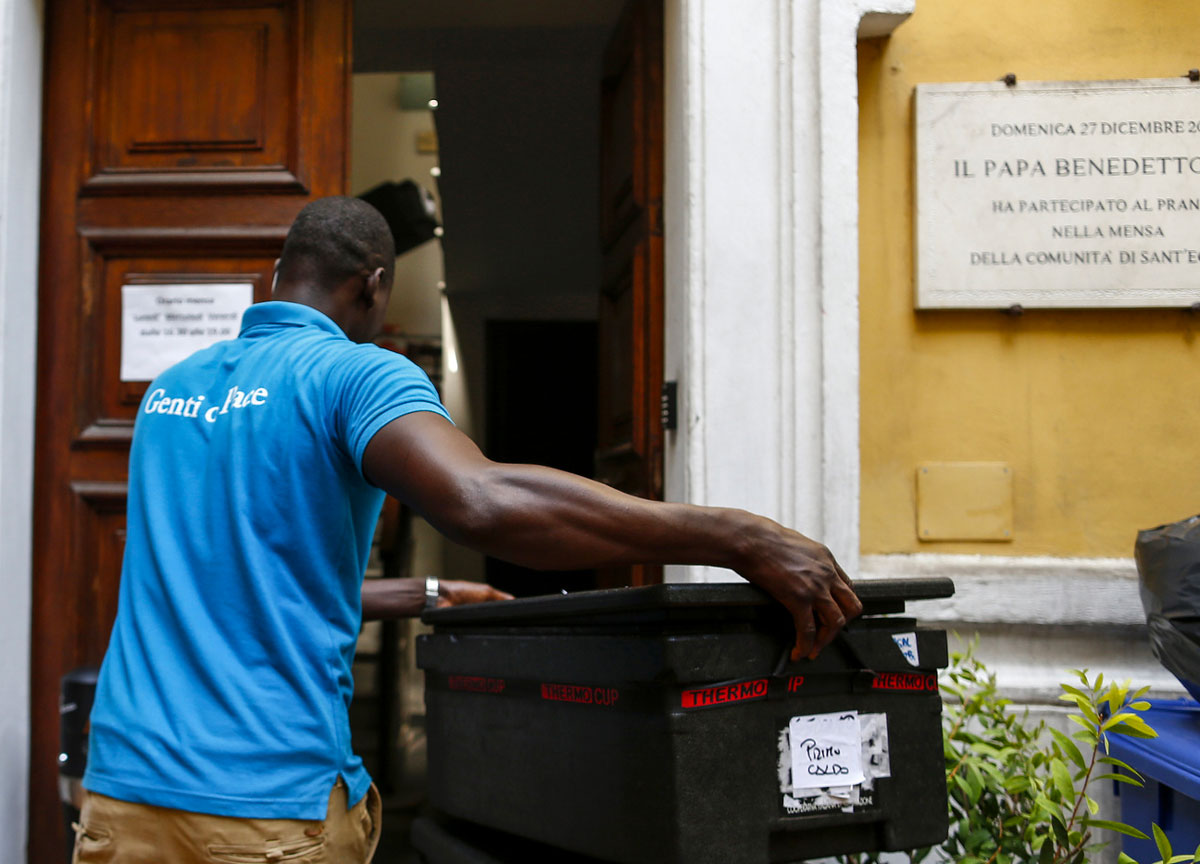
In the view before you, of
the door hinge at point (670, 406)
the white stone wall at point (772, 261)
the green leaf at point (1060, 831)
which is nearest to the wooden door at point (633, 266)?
the door hinge at point (670, 406)

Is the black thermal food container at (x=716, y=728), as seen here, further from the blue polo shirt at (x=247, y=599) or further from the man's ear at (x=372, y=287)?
the man's ear at (x=372, y=287)

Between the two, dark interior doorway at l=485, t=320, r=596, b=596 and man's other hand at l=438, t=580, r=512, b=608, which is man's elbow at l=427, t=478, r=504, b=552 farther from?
dark interior doorway at l=485, t=320, r=596, b=596

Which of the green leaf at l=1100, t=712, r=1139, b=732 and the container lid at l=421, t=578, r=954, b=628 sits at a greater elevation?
the container lid at l=421, t=578, r=954, b=628

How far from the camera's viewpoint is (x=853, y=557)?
2.43 meters

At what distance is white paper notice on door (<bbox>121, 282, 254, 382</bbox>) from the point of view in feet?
9.02

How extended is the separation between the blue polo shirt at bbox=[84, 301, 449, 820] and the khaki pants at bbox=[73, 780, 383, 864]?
0.08 ft

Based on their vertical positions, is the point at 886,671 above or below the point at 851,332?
below

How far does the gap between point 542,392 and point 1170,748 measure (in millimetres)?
8131

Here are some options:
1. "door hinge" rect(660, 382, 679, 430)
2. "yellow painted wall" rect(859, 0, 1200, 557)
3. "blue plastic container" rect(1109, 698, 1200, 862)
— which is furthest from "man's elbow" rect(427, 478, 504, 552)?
"yellow painted wall" rect(859, 0, 1200, 557)

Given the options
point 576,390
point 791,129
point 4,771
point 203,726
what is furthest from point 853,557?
point 576,390

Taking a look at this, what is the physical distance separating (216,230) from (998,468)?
217 cm

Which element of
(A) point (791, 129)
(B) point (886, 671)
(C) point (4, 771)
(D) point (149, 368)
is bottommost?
(C) point (4, 771)

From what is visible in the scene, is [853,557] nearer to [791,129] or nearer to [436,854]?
[791,129]

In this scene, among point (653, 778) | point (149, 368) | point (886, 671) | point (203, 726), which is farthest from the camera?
point (149, 368)
